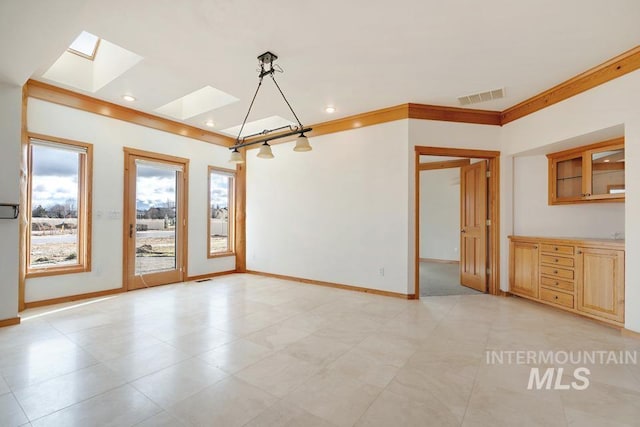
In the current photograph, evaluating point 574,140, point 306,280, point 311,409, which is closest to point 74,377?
point 311,409

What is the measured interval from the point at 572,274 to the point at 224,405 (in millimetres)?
4133

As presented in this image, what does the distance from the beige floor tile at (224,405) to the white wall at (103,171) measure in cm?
350

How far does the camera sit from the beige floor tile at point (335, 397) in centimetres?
179

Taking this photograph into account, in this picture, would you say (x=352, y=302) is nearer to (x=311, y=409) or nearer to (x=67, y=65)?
(x=311, y=409)

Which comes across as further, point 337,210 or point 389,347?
point 337,210

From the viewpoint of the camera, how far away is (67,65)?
3869 millimetres

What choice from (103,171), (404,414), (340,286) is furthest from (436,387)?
(103,171)

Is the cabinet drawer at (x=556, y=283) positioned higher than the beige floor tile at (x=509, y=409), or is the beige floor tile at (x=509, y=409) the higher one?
the cabinet drawer at (x=556, y=283)

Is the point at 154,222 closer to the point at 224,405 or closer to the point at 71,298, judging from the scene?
the point at 71,298

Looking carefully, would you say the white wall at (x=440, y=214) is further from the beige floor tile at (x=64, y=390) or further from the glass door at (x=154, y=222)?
the beige floor tile at (x=64, y=390)

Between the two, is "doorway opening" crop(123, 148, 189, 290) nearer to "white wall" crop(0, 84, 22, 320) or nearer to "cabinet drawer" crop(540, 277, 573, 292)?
"white wall" crop(0, 84, 22, 320)

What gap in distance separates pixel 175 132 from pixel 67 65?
171 centimetres

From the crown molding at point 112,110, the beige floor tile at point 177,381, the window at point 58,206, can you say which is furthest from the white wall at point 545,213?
the window at point 58,206

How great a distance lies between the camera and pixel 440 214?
8664 millimetres
